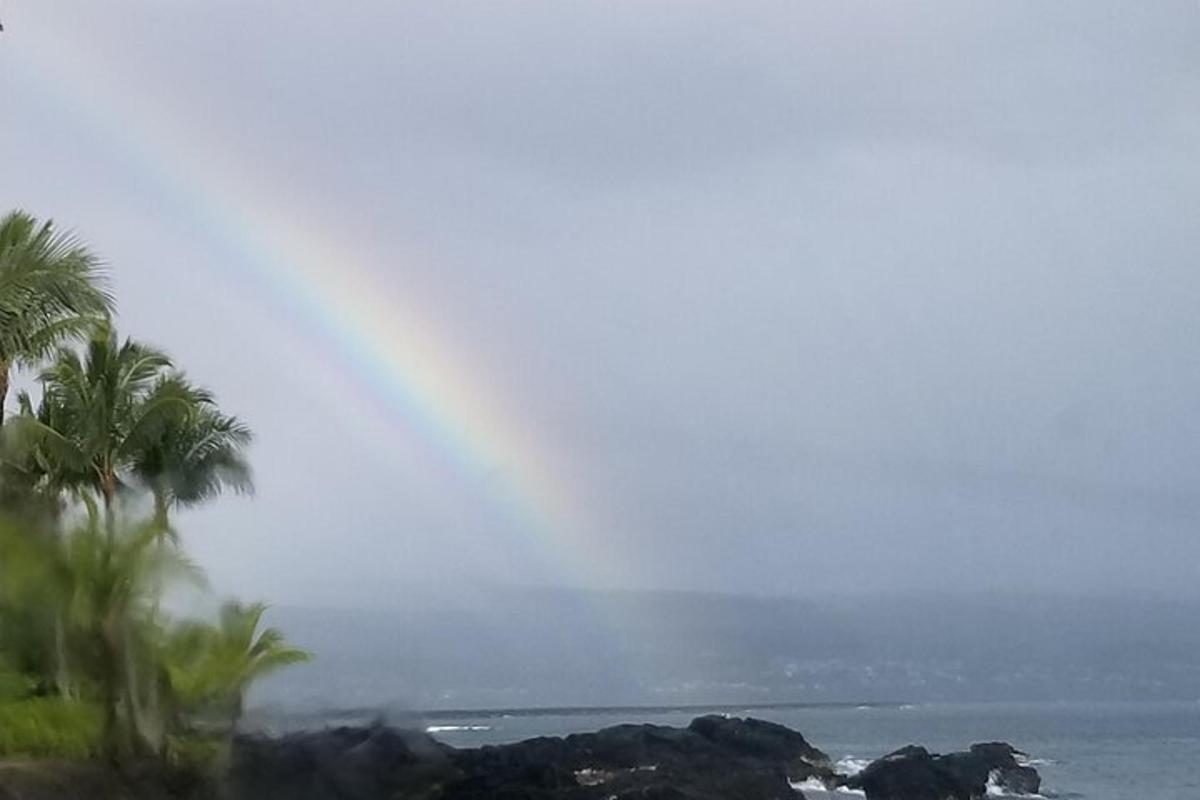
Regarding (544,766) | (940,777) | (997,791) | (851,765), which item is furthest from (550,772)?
(851,765)

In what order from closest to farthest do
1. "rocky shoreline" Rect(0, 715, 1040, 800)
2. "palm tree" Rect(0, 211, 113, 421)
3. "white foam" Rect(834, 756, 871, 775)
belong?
"palm tree" Rect(0, 211, 113, 421) → "rocky shoreline" Rect(0, 715, 1040, 800) → "white foam" Rect(834, 756, 871, 775)

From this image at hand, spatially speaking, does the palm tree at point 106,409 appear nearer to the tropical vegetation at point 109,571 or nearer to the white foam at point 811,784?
the tropical vegetation at point 109,571

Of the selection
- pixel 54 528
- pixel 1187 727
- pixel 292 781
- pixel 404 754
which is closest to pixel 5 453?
pixel 54 528

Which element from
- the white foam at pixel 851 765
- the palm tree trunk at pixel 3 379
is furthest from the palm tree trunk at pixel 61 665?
the white foam at pixel 851 765

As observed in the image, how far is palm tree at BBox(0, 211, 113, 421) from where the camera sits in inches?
628

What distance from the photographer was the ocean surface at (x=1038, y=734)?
70062mm

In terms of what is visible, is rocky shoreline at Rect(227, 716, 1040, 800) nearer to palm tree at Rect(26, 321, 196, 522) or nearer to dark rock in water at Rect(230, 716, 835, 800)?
dark rock in water at Rect(230, 716, 835, 800)

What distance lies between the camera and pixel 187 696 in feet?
88.5

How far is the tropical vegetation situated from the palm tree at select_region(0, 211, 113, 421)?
0.93 meters

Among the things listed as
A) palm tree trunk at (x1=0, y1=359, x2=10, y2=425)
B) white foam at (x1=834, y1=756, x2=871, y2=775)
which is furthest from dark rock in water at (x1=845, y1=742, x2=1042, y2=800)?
palm tree trunk at (x1=0, y1=359, x2=10, y2=425)

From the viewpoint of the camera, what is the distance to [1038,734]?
120 metres

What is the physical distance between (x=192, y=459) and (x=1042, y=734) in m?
99.8

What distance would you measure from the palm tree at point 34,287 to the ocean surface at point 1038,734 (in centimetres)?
1400

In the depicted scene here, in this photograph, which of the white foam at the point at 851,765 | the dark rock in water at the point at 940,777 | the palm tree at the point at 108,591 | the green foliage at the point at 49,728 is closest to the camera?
the palm tree at the point at 108,591
